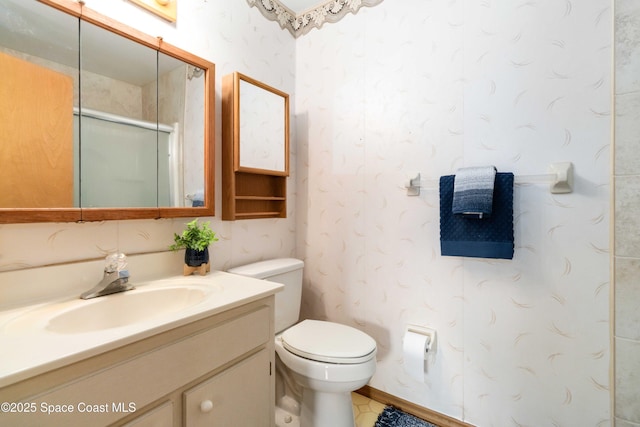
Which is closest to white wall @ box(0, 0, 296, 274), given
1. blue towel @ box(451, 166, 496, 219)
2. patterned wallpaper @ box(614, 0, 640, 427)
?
blue towel @ box(451, 166, 496, 219)

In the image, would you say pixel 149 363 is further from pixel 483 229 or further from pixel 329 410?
pixel 483 229

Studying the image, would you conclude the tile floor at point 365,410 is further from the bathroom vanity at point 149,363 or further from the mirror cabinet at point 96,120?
the mirror cabinet at point 96,120

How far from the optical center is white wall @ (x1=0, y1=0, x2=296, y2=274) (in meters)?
0.95

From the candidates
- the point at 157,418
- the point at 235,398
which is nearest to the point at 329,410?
the point at 235,398

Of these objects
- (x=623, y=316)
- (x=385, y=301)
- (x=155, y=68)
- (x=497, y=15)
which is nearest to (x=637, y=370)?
(x=623, y=316)

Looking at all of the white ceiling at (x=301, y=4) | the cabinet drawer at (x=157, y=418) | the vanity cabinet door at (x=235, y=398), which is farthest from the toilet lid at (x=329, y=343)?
the white ceiling at (x=301, y=4)

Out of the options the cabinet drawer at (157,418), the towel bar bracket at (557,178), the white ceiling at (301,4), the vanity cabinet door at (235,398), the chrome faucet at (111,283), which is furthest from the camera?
the white ceiling at (301,4)

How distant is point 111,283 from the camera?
0.98 m

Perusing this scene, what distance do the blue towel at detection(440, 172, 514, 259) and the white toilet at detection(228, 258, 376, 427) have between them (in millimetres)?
592

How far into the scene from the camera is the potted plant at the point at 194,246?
1219mm

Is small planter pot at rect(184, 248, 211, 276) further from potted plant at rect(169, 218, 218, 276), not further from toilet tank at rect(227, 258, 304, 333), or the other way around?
toilet tank at rect(227, 258, 304, 333)

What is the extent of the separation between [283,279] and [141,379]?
2.92ft

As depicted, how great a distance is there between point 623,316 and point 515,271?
1.13 ft

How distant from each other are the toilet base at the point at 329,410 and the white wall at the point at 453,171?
417 millimetres
